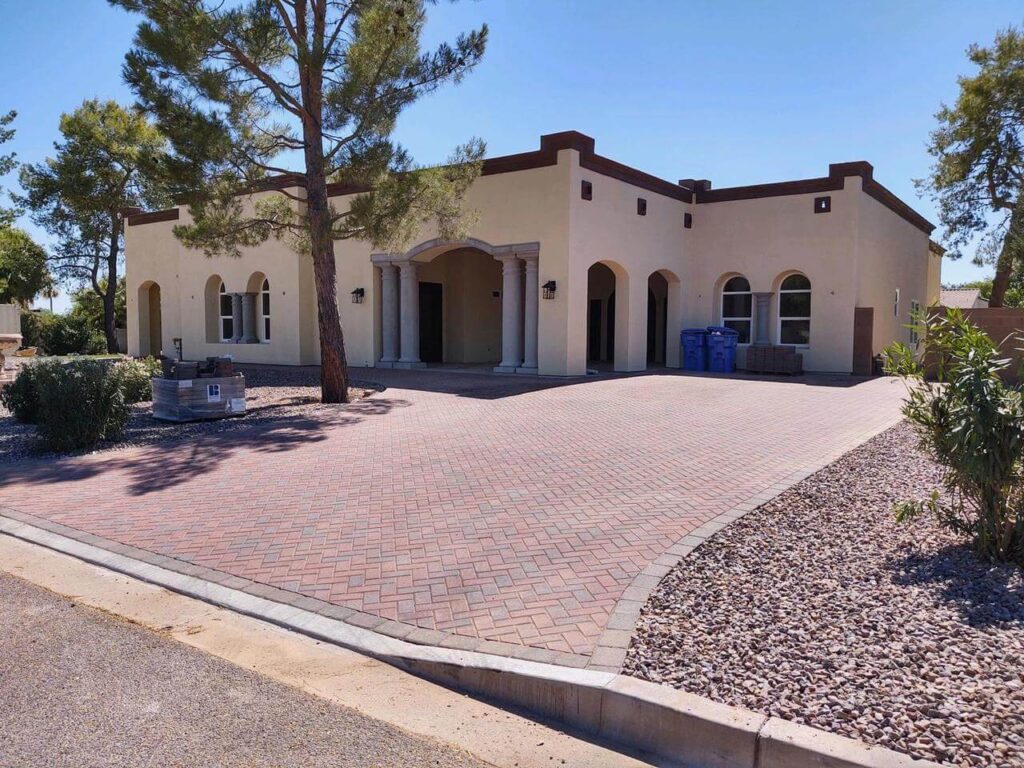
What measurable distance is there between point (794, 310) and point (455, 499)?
17851 mm

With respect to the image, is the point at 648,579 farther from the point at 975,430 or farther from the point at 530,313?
the point at 530,313

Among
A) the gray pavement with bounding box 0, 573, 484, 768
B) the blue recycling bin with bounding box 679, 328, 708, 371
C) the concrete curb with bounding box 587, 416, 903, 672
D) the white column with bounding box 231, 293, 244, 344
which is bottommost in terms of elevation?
the gray pavement with bounding box 0, 573, 484, 768

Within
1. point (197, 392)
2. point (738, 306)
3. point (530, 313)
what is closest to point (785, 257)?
point (738, 306)

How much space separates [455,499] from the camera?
676 centimetres

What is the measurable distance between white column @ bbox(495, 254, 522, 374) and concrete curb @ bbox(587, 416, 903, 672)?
39.9 feet

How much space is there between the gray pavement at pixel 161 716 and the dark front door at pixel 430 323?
2006 centimetres

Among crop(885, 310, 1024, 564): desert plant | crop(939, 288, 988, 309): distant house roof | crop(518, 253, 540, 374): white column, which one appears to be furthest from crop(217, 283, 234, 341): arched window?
crop(939, 288, 988, 309): distant house roof

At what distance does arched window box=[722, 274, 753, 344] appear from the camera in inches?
886

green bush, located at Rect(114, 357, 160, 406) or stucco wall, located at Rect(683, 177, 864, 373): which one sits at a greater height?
stucco wall, located at Rect(683, 177, 864, 373)

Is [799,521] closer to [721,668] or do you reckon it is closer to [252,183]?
[721,668]

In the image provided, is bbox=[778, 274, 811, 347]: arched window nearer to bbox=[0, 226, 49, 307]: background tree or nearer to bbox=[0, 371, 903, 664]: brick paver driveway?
bbox=[0, 371, 903, 664]: brick paver driveway

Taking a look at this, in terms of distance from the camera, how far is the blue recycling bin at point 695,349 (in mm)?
21078

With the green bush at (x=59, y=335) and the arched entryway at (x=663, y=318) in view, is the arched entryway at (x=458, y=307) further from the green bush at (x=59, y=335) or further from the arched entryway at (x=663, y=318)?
the green bush at (x=59, y=335)

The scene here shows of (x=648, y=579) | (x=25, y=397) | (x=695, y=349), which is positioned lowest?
(x=648, y=579)
